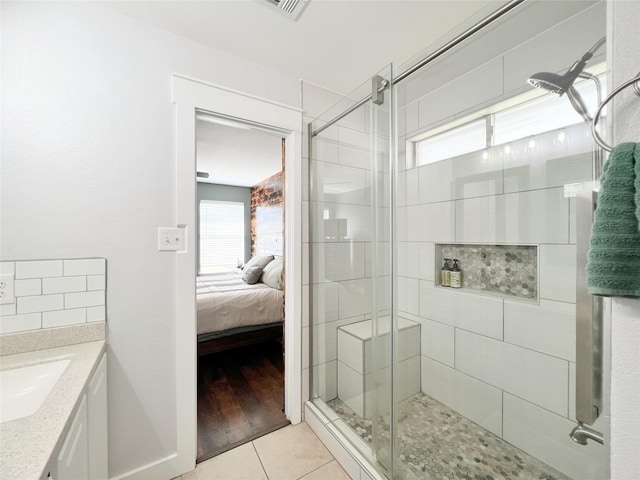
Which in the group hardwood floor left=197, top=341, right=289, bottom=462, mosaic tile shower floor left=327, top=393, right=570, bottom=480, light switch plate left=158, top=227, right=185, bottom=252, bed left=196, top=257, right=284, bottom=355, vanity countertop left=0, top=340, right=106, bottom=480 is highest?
light switch plate left=158, top=227, right=185, bottom=252

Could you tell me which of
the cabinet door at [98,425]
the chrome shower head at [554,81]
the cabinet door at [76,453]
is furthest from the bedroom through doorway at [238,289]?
the chrome shower head at [554,81]

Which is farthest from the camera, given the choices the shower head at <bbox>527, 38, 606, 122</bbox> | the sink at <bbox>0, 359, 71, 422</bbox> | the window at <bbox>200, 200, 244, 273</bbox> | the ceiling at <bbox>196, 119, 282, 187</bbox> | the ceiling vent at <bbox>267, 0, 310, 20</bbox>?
the window at <bbox>200, 200, 244, 273</bbox>

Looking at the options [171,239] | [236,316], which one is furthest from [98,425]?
[236,316]

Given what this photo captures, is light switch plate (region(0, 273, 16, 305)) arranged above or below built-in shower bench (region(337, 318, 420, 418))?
above

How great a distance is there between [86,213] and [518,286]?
7.59 ft

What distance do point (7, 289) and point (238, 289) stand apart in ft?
7.35

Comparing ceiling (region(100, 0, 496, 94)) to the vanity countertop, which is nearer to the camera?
the vanity countertop

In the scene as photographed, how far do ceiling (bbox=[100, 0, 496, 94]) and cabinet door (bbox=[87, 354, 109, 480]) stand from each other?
1784mm

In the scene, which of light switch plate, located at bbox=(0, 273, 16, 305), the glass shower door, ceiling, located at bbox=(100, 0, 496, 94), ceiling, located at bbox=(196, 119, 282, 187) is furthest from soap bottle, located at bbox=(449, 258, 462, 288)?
Result: light switch plate, located at bbox=(0, 273, 16, 305)

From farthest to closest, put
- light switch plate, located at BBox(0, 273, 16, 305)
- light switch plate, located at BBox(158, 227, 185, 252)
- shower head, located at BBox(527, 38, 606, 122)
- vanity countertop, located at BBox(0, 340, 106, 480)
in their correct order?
light switch plate, located at BBox(158, 227, 185, 252), light switch plate, located at BBox(0, 273, 16, 305), shower head, located at BBox(527, 38, 606, 122), vanity countertop, located at BBox(0, 340, 106, 480)

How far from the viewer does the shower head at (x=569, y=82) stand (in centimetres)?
97

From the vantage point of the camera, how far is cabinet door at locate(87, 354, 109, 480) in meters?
1.01

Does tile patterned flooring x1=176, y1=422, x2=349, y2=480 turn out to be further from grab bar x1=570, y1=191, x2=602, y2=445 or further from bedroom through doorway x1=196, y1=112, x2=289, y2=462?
grab bar x1=570, y1=191, x2=602, y2=445

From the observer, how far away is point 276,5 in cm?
126
